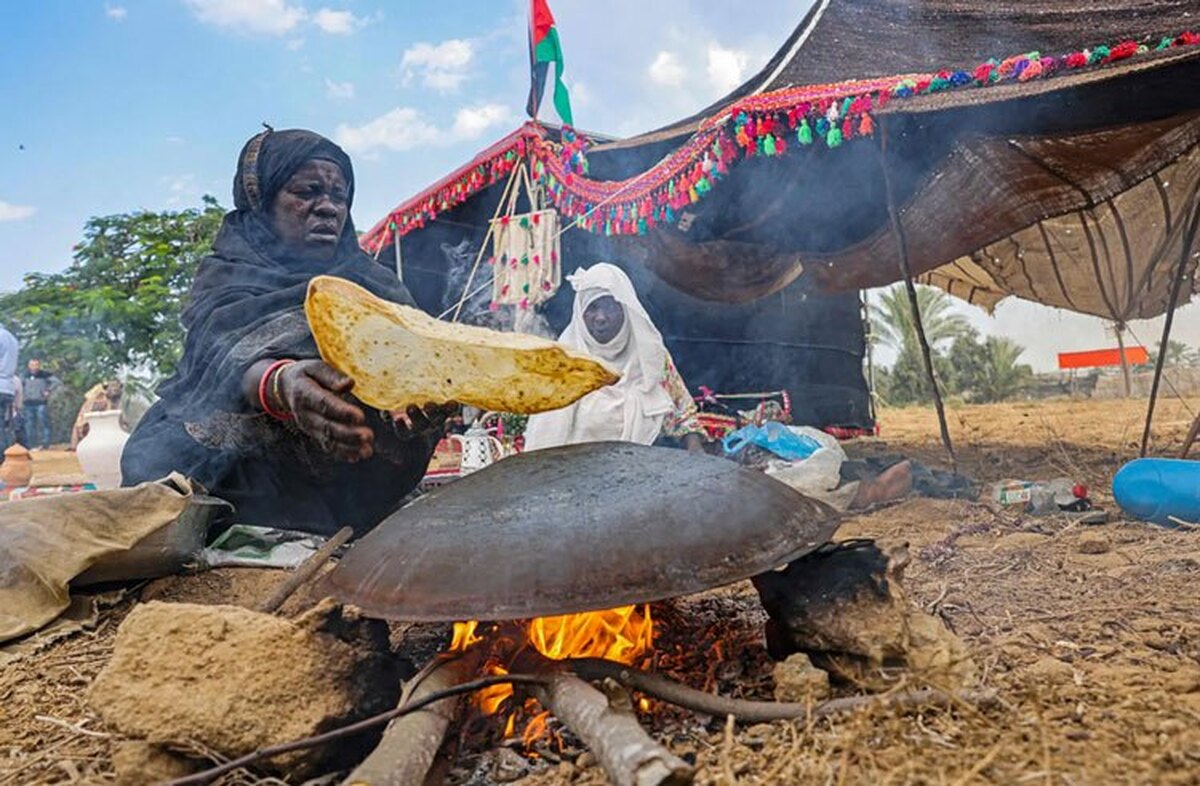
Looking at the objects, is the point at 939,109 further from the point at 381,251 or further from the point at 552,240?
the point at 381,251

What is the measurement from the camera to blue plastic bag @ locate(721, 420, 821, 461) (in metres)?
4.93

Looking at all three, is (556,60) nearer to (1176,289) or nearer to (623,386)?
(623,386)

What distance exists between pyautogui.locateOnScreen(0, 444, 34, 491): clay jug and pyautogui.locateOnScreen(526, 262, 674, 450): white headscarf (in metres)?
4.22

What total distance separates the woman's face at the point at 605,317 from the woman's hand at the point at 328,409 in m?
3.23

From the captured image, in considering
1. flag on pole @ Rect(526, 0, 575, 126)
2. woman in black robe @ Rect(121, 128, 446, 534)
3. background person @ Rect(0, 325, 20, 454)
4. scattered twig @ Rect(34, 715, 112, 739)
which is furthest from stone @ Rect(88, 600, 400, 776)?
background person @ Rect(0, 325, 20, 454)

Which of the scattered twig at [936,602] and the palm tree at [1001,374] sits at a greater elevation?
the palm tree at [1001,374]

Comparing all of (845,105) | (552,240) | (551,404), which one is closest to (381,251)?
(552,240)

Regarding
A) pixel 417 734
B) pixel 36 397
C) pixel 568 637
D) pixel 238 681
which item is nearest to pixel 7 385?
pixel 36 397

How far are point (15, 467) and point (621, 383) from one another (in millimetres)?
4845

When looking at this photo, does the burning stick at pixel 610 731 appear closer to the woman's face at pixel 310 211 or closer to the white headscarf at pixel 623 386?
the woman's face at pixel 310 211

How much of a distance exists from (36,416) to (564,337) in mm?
12386

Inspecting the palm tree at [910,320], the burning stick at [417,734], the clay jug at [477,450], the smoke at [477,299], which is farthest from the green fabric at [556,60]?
the palm tree at [910,320]

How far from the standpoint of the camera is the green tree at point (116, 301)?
14562 mm

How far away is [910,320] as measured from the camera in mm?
22797
